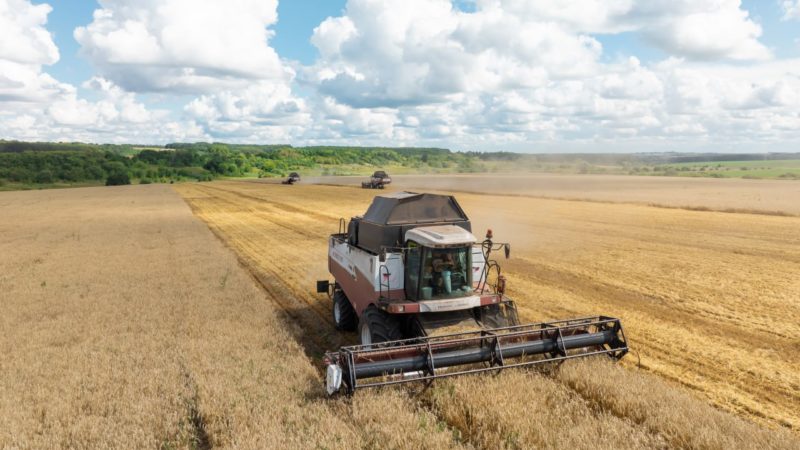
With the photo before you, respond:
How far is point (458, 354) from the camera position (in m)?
7.67

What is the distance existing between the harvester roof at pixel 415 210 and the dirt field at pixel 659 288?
2.82m

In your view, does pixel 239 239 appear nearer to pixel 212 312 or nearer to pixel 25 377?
pixel 212 312

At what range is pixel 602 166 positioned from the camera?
138000 millimetres

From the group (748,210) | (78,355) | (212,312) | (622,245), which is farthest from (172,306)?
(748,210)

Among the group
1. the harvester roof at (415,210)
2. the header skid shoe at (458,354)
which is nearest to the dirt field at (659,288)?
the header skid shoe at (458,354)

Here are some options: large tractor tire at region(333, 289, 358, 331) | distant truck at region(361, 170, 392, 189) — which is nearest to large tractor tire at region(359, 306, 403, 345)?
large tractor tire at region(333, 289, 358, 331)

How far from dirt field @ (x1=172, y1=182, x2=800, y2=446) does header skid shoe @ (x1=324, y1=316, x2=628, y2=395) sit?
37 cm

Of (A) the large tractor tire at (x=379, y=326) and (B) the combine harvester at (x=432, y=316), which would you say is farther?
(A) the large tractor tire at (x=379, y=326)

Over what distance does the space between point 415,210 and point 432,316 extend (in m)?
2.10

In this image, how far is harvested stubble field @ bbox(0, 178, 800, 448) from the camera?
21.2 ft

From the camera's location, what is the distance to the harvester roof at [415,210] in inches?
376

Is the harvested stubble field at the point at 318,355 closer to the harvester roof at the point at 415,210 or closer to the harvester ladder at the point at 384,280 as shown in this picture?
the harvester ladder at the point at 384,280

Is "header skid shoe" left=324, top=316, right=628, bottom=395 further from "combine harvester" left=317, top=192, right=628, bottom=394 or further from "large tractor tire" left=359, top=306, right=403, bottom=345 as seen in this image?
"large tractor tire" left=359, top=306, right=403, bottom=345

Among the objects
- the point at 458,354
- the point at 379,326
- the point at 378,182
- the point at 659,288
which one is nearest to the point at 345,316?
the point at 379,326
